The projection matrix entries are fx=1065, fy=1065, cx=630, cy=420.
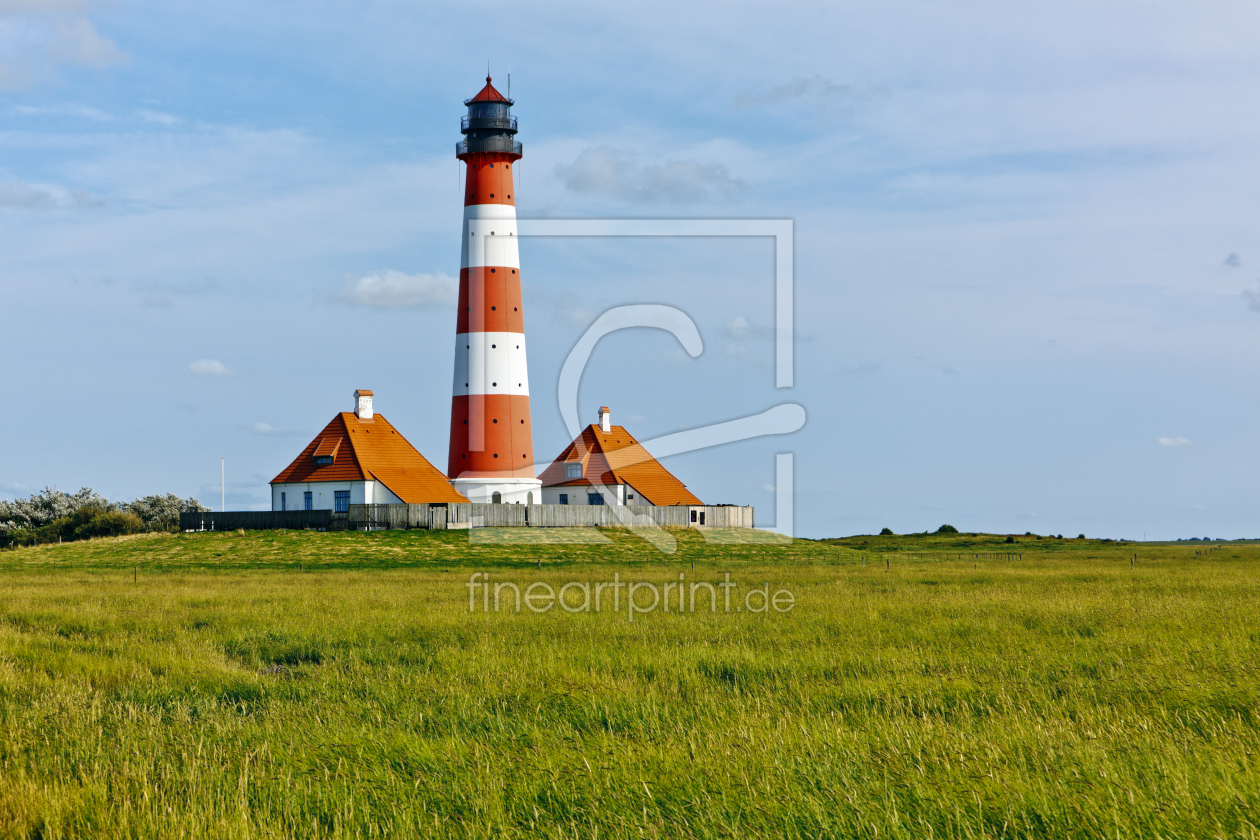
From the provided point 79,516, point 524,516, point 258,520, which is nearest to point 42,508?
point 79,516

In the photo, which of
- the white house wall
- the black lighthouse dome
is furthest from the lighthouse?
the white house wall

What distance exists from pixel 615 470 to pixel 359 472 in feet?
63.2

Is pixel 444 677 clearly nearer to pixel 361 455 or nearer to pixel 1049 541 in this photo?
pixel 361 455

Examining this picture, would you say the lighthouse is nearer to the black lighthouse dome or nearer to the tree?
the black lighthouse dome

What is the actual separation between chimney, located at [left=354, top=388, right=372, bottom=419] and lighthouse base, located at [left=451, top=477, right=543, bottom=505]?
336 inches

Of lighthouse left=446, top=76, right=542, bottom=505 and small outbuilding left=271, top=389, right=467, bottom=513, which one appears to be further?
small outbuilding left=271, top=389, right=467, bottom=513

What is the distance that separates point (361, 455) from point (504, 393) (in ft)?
37.4

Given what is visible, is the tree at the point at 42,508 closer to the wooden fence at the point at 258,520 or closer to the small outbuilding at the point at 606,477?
the wooden fence at the point at 258,520

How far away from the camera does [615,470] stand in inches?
2881

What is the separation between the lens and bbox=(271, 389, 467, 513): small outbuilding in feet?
198

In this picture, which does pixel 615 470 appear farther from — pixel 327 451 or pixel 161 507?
pixel 161 507

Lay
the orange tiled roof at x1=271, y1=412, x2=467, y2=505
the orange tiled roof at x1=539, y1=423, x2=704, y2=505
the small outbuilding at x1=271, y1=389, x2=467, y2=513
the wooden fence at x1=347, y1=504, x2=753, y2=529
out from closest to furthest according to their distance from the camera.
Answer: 1. the wooden fence at x1=347, y1=504, x2=753, y2=529
2. the small outbuilding at x1=271, y1=389, x2=467, y2=513
3. the orange tiled roof at x1=271, y1=412, x2=467, y2=505
4. the orange tiled roof at x1=539, y1=423, x2=704, y2=505


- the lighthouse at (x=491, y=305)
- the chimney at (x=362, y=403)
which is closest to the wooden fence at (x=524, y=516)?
the lighthouse at (x=491, y=305)

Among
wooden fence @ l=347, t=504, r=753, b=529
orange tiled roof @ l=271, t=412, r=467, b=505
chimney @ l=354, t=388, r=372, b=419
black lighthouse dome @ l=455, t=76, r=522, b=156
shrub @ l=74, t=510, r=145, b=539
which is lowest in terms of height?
shrub @ l=74, t=510, r=145, b=539
